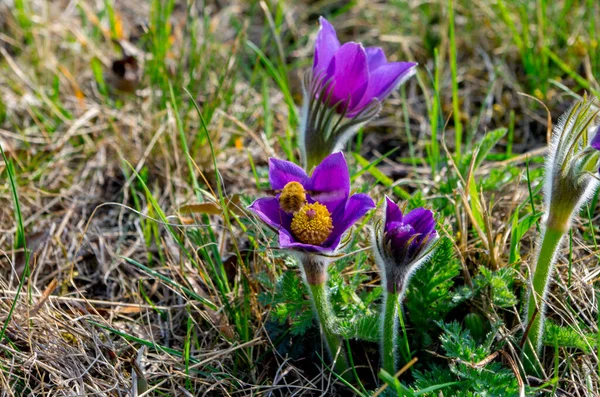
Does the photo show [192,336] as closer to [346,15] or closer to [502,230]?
[502,230]

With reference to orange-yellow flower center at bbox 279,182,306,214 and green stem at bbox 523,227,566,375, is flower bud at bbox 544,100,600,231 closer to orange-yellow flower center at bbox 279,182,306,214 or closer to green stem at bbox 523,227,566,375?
green stem at bbox 523,227,566,375

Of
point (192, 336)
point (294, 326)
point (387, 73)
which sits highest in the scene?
point (387, 73)

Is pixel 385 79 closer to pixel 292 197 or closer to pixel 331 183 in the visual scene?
pixel 331 183

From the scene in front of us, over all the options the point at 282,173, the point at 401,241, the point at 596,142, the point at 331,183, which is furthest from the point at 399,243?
the point at 596,142

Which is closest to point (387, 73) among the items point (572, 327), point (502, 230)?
point (502, 230)

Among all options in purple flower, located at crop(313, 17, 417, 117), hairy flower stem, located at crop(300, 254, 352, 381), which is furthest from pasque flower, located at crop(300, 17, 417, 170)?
hairy flower stem, located at crop(300, 254, 352, 381)

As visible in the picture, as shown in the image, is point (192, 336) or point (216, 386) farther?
point (192, 336)

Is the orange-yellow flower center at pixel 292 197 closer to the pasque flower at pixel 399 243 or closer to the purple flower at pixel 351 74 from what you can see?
the pasque flower at pixel 399 243
